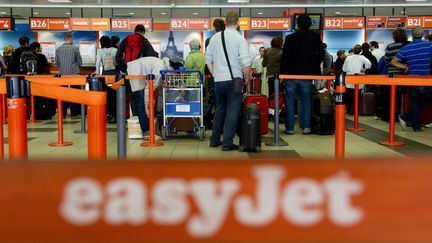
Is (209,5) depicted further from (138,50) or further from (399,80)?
(399,80)

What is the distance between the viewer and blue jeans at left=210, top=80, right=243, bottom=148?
590cm

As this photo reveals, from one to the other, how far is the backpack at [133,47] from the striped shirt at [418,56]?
408 cm

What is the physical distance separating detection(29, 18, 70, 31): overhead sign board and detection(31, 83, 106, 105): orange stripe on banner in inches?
581

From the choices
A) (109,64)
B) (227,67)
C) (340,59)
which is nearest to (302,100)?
(227,67)

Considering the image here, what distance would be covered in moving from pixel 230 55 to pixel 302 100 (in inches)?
84.4

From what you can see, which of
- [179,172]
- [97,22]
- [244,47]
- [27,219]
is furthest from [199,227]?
[97,22]

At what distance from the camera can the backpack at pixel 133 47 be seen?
23.7 ft

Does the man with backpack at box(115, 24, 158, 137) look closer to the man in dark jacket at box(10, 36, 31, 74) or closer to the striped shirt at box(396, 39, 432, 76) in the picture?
the man in dark jacket at box(10, 36, 31, 74)

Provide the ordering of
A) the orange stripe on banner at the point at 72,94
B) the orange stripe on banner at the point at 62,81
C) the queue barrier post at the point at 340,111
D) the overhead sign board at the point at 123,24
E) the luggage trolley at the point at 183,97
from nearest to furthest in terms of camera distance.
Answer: the orange stripe on banner at the point at 72,94, the queue barrier post at the point at 340,111, the orange stripe on banner at the point at 62,81, the luggage trolley at the point at 183,97, the overhead sign board at the point at 123,24

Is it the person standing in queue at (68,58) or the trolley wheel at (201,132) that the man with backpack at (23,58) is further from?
the trolley wheel at (201,132)

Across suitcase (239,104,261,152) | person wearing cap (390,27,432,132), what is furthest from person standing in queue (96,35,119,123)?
person wearing cap (390,27,432,132)

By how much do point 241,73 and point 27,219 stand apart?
4.96 metres

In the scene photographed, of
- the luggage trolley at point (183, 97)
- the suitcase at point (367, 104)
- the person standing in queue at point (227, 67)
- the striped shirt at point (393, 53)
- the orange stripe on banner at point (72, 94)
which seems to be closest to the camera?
the orange stripe on banner at point (72, 94)

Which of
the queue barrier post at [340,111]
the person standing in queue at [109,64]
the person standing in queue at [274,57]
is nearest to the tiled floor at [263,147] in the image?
the queue barrier post at [340,111]
